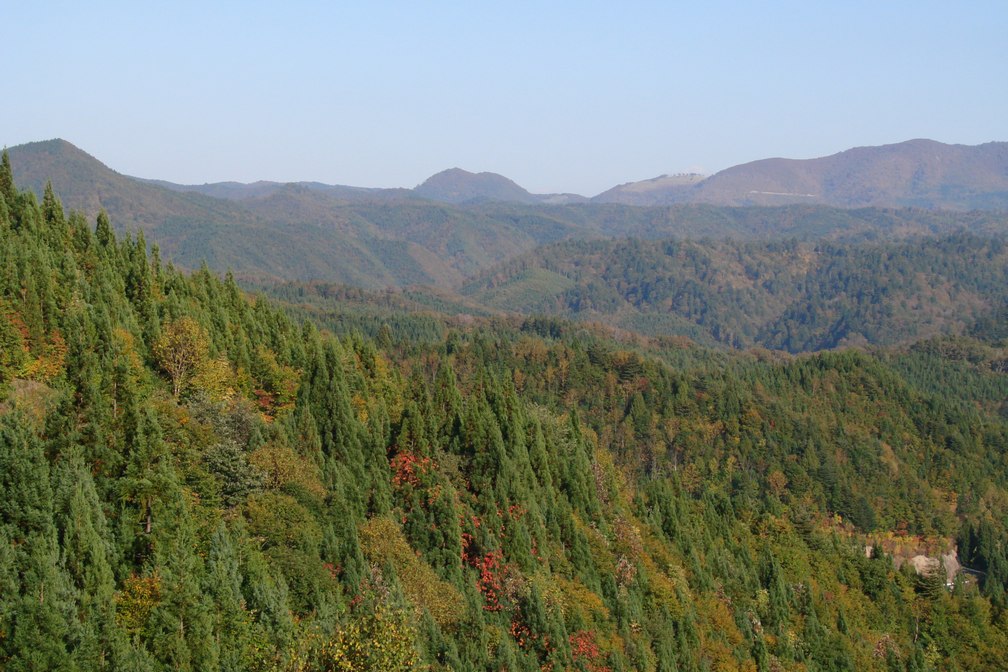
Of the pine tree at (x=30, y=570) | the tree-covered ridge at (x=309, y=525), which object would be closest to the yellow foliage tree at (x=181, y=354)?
the tree-covered ridge at (x=309, y=525)

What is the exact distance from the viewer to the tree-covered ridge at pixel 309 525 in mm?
42969

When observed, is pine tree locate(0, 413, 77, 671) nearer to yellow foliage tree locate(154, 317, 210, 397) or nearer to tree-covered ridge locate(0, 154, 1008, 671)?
tree-covered ridge locate(0, 154, 1008, 671)

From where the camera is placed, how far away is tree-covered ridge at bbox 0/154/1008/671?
141 ft

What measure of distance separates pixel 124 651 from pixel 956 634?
121738 mm

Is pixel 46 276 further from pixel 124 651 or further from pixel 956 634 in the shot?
pixel 956 634

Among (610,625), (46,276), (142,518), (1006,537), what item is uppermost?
(46,276)

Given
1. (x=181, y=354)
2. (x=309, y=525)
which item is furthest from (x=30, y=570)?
(x=181, y=354)

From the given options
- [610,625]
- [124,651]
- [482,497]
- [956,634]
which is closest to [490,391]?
[482,497]

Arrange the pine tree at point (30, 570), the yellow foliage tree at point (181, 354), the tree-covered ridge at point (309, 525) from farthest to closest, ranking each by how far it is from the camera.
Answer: the yellow foliage tree at point (181, 354), the tree-covered ridge at point (309, 525), the pine tree at point (30, 570)

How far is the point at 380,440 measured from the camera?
76.1 meters

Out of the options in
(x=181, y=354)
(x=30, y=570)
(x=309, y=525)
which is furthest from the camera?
(x=181, y=354)

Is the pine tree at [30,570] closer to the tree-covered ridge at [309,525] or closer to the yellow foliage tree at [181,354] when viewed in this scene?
the tree-covered ridge at [309,525]

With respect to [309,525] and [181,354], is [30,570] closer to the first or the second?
[309,525]

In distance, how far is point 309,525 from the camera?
5653 centimetres
